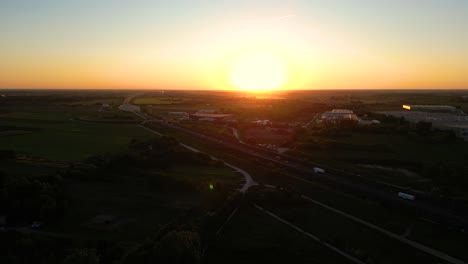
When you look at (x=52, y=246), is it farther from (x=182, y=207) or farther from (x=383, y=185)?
(x=383, y=185)

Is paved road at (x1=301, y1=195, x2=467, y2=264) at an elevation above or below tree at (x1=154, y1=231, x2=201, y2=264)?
below

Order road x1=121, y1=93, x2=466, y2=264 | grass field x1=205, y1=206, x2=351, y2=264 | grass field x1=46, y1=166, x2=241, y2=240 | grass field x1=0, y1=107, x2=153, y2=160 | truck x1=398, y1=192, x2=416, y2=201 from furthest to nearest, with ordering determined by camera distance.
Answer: grass field x1=0, y1=107, x2=153, y2=160 → truck x1=398, y1=192, x2=416, y2=201 → grass field x1=46, y1=166, x2=241, y2=240 → road x1=121, y1=93, x2=466, y2=264 → grass field x1=205, y1=206, x2=351, y2=264

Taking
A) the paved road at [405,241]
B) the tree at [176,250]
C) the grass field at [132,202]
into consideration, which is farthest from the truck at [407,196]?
the tree at [176,250]

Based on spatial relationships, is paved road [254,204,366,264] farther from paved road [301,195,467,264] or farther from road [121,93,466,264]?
paved road [301,195,467,264]

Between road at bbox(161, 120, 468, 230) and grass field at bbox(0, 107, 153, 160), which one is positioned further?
grass field at bbox(0, 107, 153, 160)

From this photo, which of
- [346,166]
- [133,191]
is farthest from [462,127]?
[133,191]

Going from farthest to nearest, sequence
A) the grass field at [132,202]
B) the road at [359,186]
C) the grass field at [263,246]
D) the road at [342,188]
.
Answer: the road at [359,186]
the grass field at [132,202]
the road at [342,188]
the grass field at [263,246]

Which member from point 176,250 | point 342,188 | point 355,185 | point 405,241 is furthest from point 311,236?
point 355,185

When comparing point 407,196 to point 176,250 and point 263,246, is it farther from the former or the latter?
point 176,250

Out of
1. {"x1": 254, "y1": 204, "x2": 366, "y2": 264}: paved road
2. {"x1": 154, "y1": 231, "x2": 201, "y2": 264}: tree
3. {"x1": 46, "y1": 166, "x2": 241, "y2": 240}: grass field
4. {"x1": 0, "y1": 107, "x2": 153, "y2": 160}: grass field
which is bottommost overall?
{"x1": 254, "y1": 204, "x2": 366, "y2": 264}: paved road

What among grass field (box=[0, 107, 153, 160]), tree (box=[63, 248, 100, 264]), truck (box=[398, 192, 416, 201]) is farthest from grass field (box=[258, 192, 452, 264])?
grass field (box=[0, 107, 153, 160])

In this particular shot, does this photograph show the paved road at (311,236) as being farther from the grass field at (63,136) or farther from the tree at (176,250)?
the grass field at (63,136)
